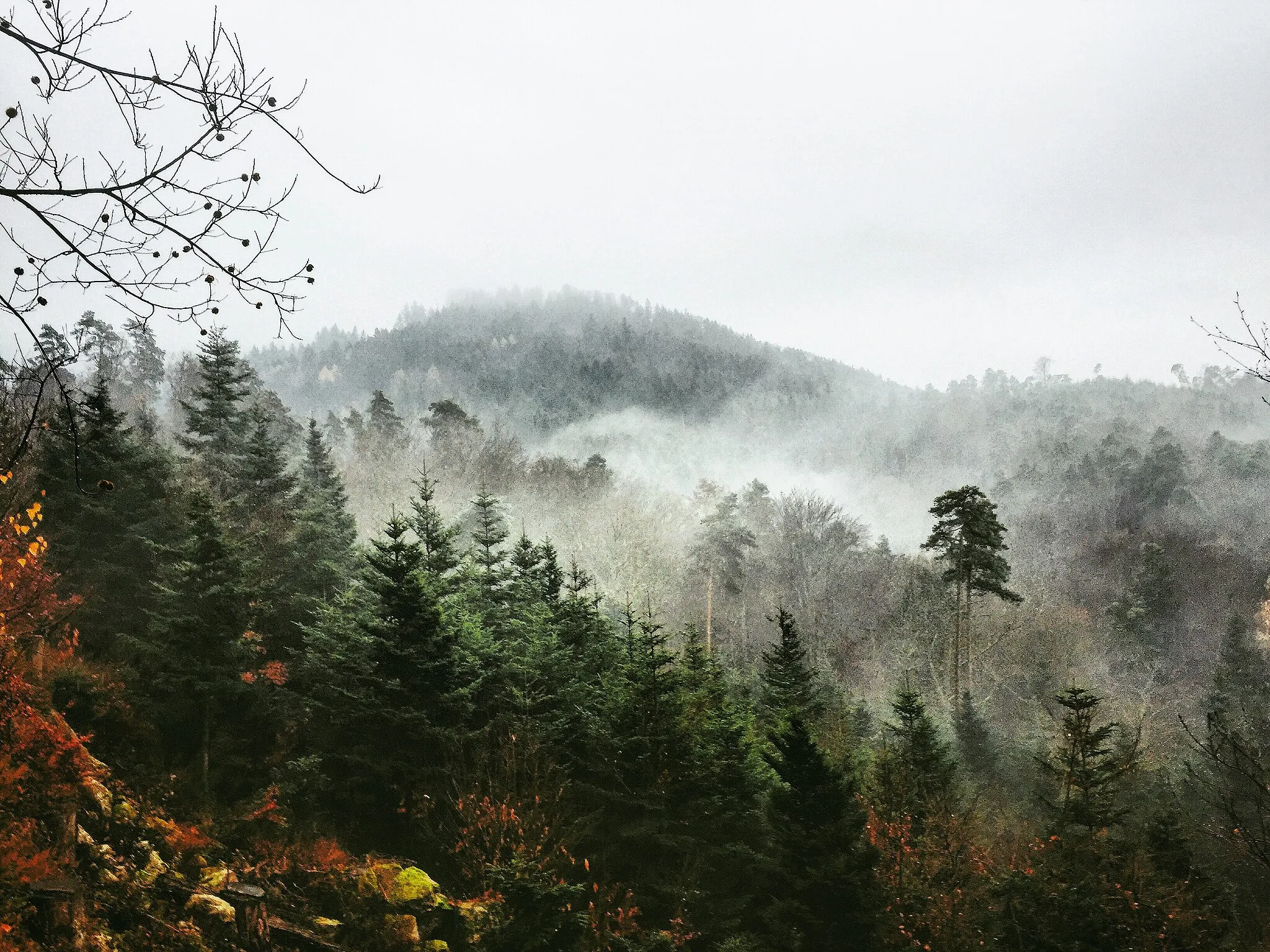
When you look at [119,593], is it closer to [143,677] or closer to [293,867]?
[143,677]

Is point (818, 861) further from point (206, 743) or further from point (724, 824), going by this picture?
point (206, 743)

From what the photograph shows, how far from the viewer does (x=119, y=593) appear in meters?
18.1

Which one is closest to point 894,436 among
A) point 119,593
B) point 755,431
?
point 755,431

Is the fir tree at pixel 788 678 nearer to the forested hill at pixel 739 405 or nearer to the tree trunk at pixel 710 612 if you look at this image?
the tree trunk at pixel 710 612

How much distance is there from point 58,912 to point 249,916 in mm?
2433

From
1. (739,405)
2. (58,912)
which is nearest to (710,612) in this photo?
(58,912)

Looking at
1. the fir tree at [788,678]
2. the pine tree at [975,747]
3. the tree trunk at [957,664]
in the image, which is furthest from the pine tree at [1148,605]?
the fir tree at [788,678]

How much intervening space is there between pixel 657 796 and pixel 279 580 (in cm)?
1384

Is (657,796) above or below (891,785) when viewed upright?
above

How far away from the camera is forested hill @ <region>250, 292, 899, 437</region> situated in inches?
4478

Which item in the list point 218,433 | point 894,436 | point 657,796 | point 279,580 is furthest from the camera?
point 894,436

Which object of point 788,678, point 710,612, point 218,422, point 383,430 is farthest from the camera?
point 383,430

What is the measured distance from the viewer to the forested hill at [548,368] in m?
114

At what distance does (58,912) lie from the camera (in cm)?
796
